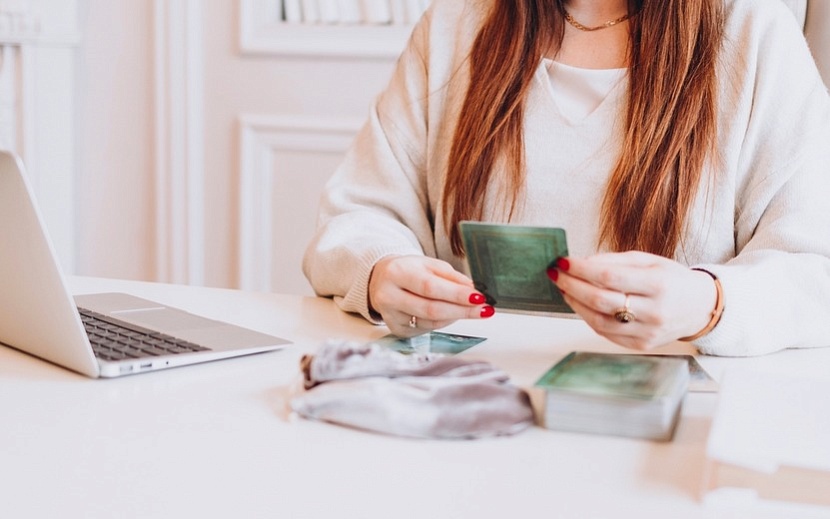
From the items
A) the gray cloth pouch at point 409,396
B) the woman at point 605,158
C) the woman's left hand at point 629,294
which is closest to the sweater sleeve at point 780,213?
the woman at point 605,158

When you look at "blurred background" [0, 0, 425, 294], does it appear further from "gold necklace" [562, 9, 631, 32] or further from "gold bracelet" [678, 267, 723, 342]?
"gold bracelet" [678, 267, 723, 342]

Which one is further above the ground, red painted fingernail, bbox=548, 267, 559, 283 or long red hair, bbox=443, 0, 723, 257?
long red hair, bbox=443, 0, 723, 257

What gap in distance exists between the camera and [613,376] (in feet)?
2.73

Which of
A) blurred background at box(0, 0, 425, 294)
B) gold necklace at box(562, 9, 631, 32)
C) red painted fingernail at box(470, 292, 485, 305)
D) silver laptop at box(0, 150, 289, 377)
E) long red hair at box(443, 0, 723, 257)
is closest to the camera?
silver laptop at box(0, 150, 289, 377)

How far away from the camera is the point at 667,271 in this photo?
95cm

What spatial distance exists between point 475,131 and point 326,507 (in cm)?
87

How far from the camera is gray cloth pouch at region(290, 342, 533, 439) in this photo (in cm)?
78

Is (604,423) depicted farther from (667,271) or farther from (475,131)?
(475,131)

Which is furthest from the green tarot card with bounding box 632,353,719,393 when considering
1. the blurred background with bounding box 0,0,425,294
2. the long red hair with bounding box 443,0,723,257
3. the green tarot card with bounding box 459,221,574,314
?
the blurred background with bounding box 0,0,425,294

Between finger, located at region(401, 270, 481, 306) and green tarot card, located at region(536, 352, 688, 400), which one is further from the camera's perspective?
finger, located at region(401, 270, 481, 306)

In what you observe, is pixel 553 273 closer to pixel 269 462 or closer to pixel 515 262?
pixel 515 262

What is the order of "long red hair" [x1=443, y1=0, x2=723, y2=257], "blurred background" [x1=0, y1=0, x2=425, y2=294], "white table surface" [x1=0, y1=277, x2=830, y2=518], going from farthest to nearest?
"blurred background" [x1=0, y1=0, x2=425, y2=294] < "long red hair" [x1=443, y1=0, x2=723, y2=257] < "white table surface" [x1=0, y1=277, x2=830, y2=518]

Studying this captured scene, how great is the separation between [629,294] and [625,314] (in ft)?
0.06

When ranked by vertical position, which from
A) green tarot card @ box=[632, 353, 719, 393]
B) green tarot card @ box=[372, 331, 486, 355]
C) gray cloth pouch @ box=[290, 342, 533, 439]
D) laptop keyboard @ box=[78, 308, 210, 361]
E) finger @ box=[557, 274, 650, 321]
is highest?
finger @ box=[557, 274, 650, 321]
